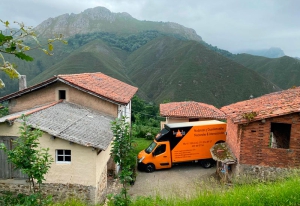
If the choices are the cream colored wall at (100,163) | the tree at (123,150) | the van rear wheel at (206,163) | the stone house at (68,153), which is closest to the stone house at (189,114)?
the van rear wheel at (206,163)

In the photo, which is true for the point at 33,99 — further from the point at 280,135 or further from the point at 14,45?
the point at 280,135

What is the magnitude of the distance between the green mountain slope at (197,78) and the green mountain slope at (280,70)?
41.4 feet

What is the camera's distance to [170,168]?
53.8 feet

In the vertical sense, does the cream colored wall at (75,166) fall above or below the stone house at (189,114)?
below

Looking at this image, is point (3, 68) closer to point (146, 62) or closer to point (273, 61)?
point (146, 62)

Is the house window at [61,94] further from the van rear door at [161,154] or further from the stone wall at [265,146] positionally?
the stone wall at [265,146]

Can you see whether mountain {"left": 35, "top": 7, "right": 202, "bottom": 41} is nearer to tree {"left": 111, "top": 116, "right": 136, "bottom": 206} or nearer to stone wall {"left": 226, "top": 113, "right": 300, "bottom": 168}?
stone wall {"left": 226, "top": 113, "right": 300, "bottom": 168}

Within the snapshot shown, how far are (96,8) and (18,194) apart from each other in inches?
7842

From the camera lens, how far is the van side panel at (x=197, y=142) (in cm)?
1572

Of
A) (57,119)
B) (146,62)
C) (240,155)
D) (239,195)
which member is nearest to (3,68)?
(239,195)

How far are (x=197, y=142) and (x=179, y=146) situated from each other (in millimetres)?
1186

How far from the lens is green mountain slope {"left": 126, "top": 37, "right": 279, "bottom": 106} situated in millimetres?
57906

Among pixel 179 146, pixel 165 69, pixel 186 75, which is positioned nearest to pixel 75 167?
pixel 179 146

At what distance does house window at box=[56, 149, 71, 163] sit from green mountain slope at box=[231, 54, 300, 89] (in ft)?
244
